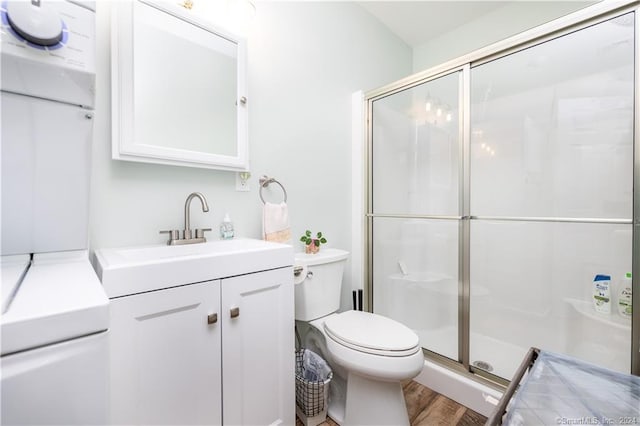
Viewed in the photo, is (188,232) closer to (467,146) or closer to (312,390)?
(312,390)

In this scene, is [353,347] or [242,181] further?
[242,181]

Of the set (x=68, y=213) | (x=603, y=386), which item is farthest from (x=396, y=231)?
(x=68, y=213)

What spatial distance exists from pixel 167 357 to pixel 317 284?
77 centimetres

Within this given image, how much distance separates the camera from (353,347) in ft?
3.94

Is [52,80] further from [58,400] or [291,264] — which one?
[291,264]

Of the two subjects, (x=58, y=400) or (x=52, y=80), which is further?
(x=52, y=80)

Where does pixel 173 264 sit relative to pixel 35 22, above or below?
below

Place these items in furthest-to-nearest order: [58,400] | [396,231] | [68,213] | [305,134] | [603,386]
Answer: [396,231], [305,134], [68,213], [603,386], [58,400]

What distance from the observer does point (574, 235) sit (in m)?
1.55

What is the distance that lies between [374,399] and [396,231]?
3.44ft

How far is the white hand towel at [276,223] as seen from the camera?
4.74 feet

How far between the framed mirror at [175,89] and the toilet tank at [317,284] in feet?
1.91

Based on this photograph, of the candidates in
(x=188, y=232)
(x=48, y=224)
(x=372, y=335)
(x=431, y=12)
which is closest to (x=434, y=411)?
(x=372, y=335)

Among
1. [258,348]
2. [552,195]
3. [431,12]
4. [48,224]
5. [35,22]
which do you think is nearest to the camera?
[35,22]
